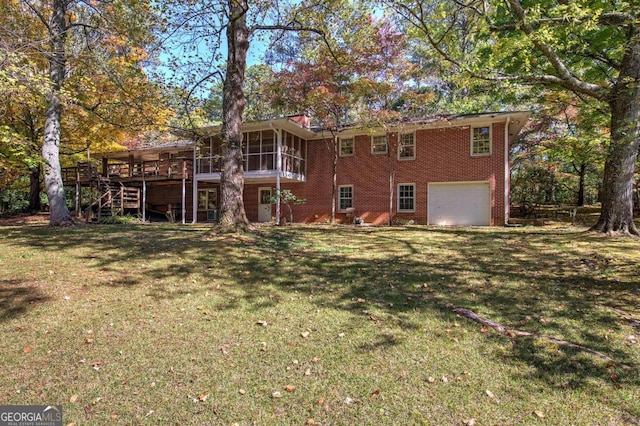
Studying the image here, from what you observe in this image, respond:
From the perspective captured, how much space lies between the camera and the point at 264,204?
839 inches

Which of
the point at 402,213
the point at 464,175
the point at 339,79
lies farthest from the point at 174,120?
the point at 464,175

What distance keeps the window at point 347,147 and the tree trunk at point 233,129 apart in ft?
33.4

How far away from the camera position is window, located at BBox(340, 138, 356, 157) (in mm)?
19359

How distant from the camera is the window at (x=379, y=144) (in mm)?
18719

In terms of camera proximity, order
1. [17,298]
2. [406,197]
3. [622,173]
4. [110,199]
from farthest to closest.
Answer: [110,199] → [406,197] → [622,173] → [17,298]

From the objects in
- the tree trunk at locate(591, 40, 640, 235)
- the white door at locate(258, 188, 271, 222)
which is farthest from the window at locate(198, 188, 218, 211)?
the tree trunk at locate(591, 40, 640, 235)

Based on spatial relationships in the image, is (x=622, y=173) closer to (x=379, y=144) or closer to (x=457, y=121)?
(x=457, y=121)

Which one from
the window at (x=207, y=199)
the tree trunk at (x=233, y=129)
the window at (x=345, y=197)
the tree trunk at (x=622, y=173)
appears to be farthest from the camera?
the window at (x=207, y=199)

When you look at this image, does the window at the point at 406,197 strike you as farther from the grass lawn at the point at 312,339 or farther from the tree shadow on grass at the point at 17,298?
the tree shadow on grass at the point at 17,298

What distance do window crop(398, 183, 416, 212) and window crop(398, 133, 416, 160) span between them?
1357 mm

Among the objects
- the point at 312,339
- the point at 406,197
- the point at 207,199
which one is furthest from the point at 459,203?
the point at 312,339

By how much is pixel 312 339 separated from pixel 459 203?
14.8 meters

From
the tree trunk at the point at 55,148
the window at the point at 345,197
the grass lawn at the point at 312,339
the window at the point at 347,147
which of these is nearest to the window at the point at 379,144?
the window at the point at 347,147

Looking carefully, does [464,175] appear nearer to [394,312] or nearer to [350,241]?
[350,241]
